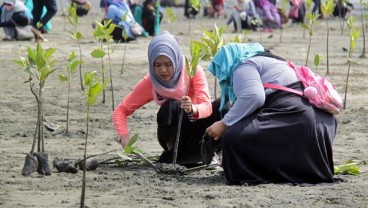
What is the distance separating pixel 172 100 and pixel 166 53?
37 centimetres

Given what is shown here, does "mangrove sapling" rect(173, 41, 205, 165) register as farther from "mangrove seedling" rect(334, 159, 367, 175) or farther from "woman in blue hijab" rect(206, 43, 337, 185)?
"mangrove seedling" rect(334, 159, 367, 175)

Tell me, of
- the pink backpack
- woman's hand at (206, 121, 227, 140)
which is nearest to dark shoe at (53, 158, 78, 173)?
woman's hand at (206, 121, 227, 140)

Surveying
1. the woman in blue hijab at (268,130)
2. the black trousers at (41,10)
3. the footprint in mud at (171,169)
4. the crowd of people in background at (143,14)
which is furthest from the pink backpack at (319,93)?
the black trousers at (41,10)

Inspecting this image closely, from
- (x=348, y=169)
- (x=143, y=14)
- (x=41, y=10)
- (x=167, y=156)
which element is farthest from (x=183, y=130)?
(x=143, y=14)

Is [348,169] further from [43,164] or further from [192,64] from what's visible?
[43,164]

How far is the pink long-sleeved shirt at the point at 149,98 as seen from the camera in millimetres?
6410

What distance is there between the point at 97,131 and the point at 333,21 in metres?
16.7

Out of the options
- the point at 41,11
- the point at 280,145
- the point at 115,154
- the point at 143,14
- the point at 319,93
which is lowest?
the point at 143,14

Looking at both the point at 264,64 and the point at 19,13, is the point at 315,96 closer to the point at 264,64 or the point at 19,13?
the point at 264,64

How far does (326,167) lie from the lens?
6008mm

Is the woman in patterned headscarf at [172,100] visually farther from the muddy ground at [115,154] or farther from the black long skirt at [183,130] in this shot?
the muddy ground at [115,154]

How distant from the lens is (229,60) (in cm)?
596

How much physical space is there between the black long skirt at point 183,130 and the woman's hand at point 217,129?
17.2 inches

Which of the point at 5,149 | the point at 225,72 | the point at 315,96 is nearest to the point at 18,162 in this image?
the point at 5,149
